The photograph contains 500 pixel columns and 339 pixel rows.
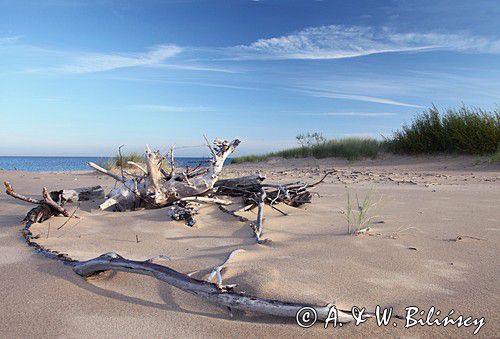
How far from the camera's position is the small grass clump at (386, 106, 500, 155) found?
39.6ft

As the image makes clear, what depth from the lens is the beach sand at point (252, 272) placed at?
4.74 feet

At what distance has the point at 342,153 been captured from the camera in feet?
49.1

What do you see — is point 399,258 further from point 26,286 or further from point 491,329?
point 26,286

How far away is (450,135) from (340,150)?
390 cm

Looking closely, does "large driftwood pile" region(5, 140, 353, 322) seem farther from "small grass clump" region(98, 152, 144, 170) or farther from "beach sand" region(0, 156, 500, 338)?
"small grass clump" region(98, 152, 144, 170)

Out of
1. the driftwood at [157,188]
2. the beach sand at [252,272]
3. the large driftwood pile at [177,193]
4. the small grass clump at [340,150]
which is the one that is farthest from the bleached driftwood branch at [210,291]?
the small grass clump at [340,150]

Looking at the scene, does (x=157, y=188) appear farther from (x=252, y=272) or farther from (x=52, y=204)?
(x=252, y=272)

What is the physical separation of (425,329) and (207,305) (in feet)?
2.73

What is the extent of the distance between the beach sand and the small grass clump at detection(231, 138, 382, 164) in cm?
1098

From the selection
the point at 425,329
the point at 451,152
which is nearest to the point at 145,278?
the point at 425,329

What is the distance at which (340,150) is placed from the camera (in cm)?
1516

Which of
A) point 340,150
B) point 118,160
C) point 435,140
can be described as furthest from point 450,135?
point 118,160

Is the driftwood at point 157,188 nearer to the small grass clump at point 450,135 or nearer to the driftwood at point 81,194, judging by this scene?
the driftwood at point 81,194

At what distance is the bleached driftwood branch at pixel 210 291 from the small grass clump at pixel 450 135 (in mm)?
12634
